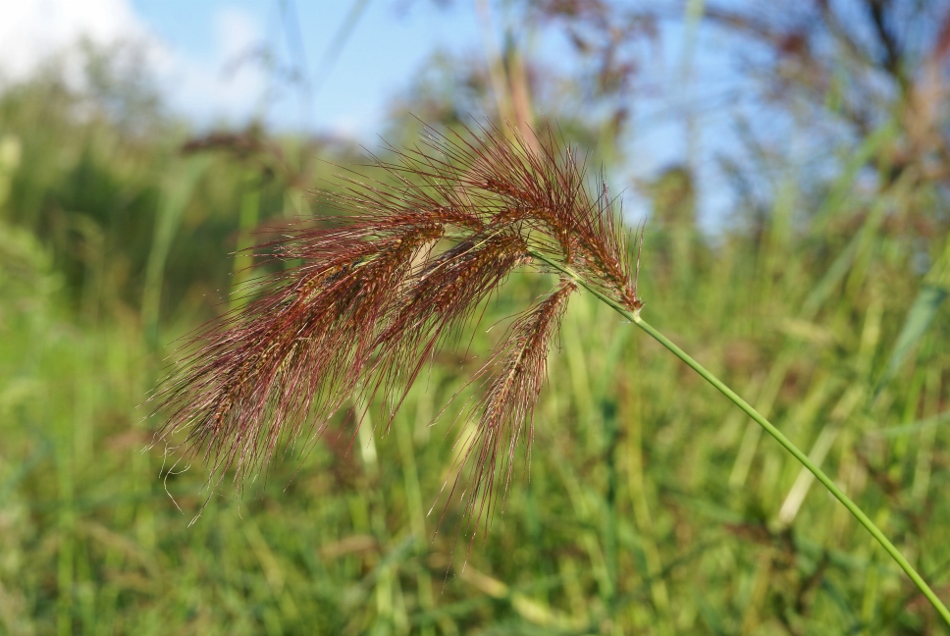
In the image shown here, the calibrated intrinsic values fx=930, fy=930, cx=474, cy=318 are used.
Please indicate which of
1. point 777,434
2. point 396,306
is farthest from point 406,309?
point 777,434

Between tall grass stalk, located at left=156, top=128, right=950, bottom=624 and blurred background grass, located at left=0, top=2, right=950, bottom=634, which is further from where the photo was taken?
blurred background grass, located at left=0, top=2, right=950, bottom=634

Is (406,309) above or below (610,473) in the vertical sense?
above

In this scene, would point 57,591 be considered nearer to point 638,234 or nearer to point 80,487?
point 80,487

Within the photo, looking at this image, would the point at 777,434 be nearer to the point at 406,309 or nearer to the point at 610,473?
the point at 406,309

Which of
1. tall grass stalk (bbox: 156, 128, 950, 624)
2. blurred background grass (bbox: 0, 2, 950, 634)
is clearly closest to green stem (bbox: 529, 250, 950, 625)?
tall grass stalk (bbox: 156, 128, 950, 624)

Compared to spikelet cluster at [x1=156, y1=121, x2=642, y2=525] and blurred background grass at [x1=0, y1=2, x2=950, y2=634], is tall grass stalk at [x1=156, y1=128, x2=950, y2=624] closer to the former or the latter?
spikelet cluster at [x1=156, y1=121, x2=642, y2=525]

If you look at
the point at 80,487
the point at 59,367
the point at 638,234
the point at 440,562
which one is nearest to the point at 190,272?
the point at 59,367

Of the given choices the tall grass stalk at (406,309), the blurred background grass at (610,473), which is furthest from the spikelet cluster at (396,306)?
the blurred background grass at (610,473)

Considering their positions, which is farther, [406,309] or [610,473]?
[610,473]
